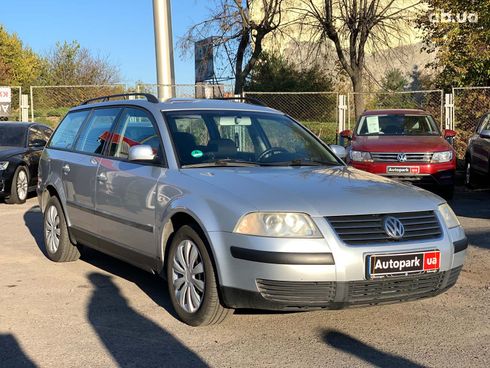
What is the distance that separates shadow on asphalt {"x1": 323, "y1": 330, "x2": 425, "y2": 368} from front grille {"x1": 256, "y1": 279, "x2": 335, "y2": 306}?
1.28 ft

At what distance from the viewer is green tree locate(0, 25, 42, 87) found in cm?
4316

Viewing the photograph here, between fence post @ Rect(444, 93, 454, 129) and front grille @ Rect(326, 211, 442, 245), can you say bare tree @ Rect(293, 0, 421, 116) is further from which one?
front grille @ Rect(326, 211, 442, 245)

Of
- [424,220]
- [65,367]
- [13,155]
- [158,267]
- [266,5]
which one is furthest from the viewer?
[266,5]

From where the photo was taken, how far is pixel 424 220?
4.18 meters

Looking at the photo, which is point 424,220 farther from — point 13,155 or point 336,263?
point 13,155

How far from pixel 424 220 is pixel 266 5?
53.7 feet

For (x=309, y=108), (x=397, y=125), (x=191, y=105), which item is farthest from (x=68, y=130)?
(x=309, y=108)

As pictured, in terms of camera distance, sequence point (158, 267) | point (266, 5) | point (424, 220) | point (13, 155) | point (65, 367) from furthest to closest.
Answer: point (266, 5), point (13, 155), point (158, 267), point (424, 220), point (65, 367)

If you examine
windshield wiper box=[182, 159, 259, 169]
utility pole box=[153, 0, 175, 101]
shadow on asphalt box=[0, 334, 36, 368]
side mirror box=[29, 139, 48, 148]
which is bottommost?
shadow on asphalt box=[0, 334, 36, 368]

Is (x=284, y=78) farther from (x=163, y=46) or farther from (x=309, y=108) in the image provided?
(x=163, y=46)

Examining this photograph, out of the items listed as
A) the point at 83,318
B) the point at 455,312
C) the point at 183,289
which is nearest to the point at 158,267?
the point at 183,289

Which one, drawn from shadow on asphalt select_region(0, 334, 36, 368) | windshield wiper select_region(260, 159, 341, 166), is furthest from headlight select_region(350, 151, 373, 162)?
shadow on asphalt select_region(0, 334, 36, 368)

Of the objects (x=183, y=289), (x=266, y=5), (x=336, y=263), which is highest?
(x=266, y=5)

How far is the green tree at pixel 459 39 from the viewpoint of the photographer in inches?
729
